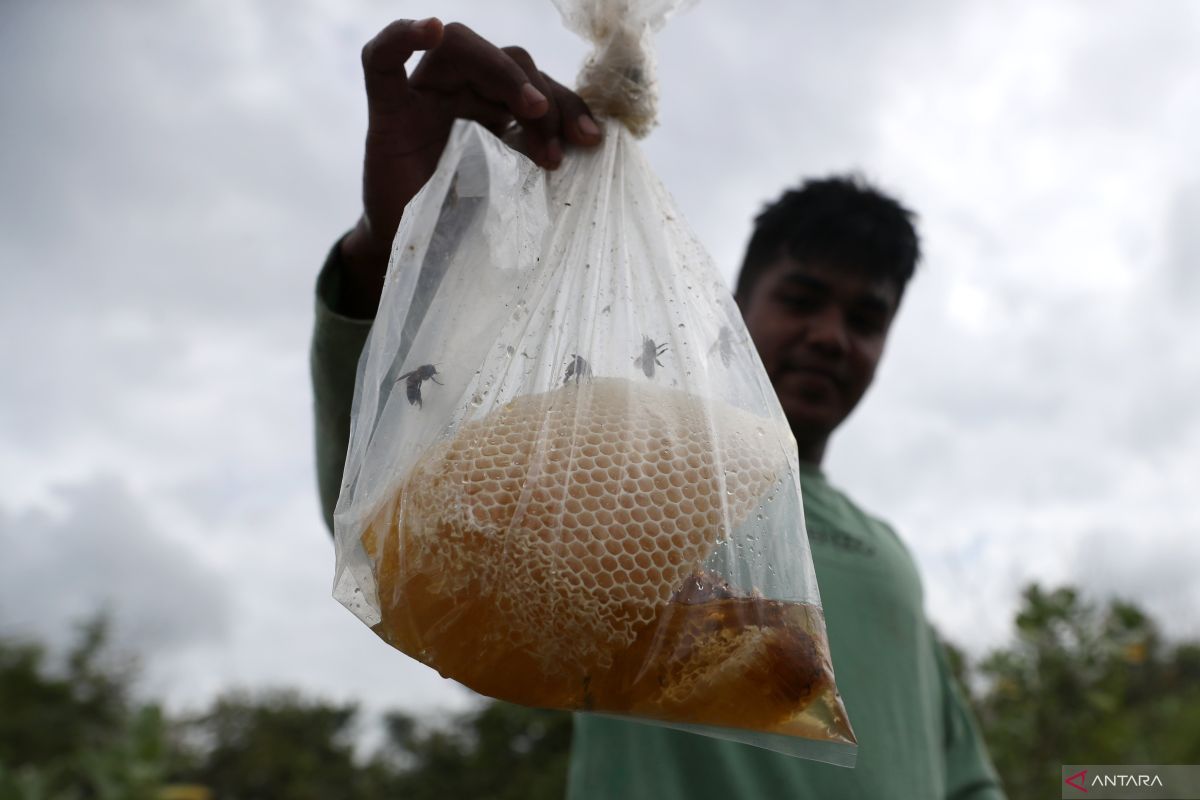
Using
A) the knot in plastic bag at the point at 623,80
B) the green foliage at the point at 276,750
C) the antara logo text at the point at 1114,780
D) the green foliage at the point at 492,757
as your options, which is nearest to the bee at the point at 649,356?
the knot in plastic bag at the point at 623,80

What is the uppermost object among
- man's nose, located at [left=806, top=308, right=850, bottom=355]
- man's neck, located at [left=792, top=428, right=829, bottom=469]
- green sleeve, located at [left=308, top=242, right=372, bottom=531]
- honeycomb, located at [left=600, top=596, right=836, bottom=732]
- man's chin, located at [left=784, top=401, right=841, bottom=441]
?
man's nose, located at [left=806, top=308, right=850, bottom=355]

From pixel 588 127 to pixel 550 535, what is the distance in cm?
56

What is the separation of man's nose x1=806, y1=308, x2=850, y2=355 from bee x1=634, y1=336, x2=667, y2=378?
2.80ft

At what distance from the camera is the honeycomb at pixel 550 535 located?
0.76 m

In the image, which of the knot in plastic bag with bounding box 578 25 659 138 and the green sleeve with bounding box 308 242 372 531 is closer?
the knot in plastic bag with bounding box 578 25 659 138

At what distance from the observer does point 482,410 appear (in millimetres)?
863

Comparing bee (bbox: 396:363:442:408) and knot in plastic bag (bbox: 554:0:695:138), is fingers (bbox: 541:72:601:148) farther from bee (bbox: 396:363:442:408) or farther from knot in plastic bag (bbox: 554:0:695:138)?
bee (bbox: 396:363:442:408)

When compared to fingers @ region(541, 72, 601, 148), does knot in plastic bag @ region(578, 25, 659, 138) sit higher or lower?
higher

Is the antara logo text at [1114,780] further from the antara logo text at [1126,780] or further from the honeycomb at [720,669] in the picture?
the honeycomb at [720,669]

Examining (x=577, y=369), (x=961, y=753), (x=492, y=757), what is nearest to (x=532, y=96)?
(x=577, y=369)

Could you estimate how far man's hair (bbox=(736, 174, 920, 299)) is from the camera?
1.79 m

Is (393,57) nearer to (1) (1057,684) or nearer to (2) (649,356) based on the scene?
(2) (649,356)

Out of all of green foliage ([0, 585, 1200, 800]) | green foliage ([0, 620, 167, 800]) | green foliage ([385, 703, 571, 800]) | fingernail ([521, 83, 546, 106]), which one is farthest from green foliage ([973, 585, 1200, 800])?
green foliage ([0, 620, 167, 800])

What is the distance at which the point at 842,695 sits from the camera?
4.35 ft
